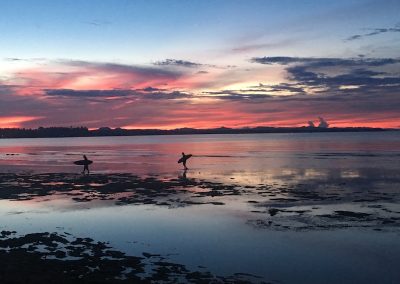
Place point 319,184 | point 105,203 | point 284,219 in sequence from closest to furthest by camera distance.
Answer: point 284,219 < point 105,203 < point 319,184

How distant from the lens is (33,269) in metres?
12.0

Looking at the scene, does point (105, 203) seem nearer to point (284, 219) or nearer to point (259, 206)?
point (259, 206)

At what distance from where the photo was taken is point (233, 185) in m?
31.1

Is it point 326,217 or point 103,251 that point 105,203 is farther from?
point 326,217

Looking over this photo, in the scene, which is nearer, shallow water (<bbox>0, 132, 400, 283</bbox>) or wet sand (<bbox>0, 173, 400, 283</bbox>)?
wet sand (<bbox>0, 173, 400, 283</bbox>)

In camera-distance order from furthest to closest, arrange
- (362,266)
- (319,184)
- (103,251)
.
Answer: (319,184), (103,251), (362,266)

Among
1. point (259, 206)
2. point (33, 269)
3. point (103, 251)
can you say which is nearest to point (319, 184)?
point (259, 206)

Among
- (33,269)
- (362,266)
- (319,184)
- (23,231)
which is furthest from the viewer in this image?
(319,184)

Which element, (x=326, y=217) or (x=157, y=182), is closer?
(x=326, y=217)

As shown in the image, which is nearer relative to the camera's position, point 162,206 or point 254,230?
point 254,230

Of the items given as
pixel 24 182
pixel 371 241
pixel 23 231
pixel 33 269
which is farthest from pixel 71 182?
pixel 371 241

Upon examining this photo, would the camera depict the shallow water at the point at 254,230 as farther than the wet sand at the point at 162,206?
Yes

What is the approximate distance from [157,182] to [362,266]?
22.1m

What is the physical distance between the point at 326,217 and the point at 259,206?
13.2 feet
